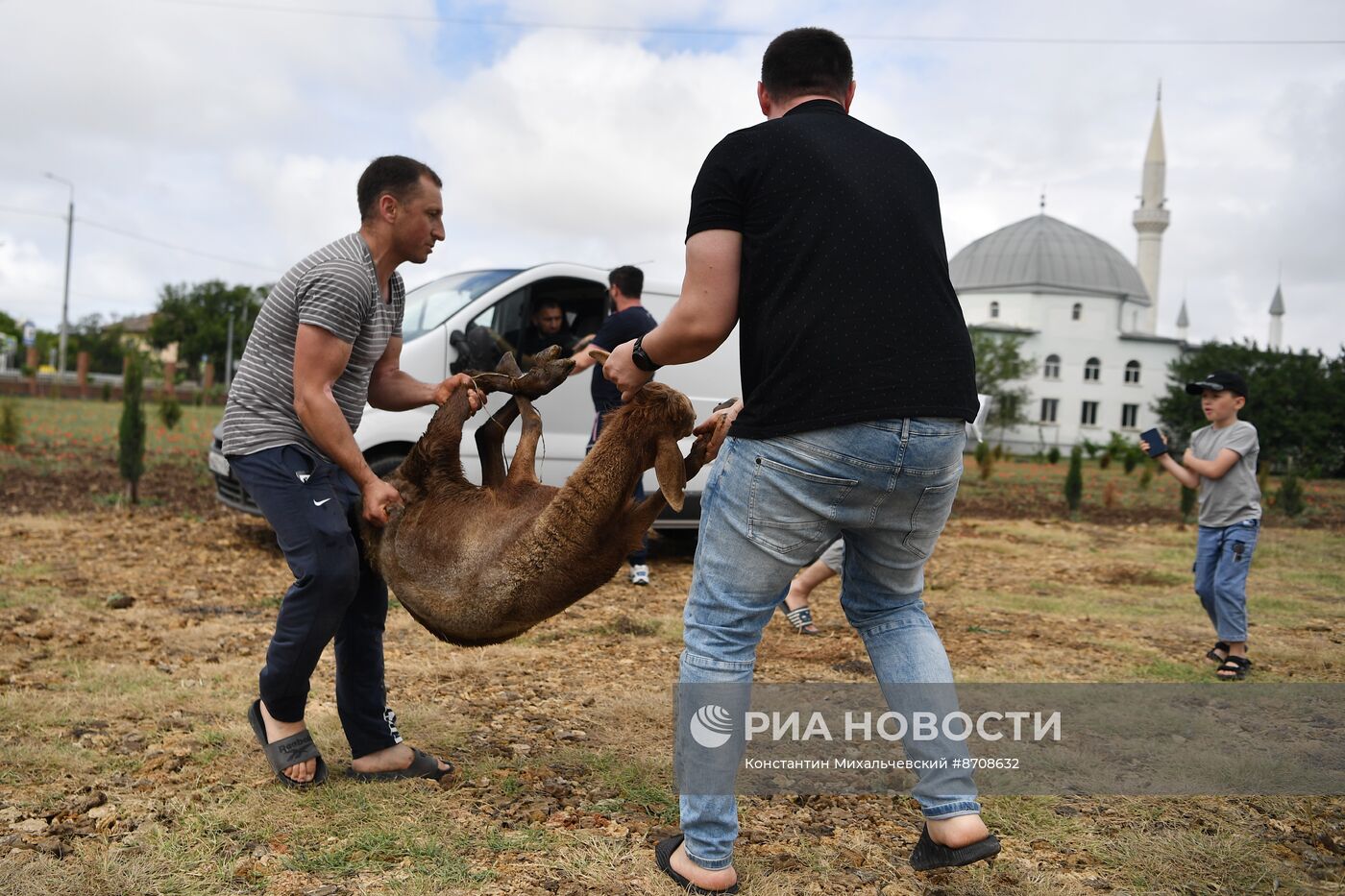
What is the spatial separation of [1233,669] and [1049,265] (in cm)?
7110

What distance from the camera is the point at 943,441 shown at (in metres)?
2.59

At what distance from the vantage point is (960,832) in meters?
2.68

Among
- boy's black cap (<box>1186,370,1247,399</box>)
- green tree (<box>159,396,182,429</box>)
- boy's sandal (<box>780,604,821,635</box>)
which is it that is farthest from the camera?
green tree (<box>159,396,182,429</box>)

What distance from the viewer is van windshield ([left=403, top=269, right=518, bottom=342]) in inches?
314

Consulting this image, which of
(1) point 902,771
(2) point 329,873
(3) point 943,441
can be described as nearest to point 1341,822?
(1) point 902,771

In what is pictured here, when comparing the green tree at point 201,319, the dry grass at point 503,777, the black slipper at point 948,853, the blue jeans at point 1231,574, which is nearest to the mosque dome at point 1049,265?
the green tree at point 201,319

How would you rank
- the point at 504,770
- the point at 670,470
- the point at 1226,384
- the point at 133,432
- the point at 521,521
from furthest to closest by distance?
the point at 133,432 → the point at 1226,384 → the point at 504,770 → the point at 521,521 → the point at 670,470

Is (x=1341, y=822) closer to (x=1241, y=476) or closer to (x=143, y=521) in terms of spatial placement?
(x=1241, y=476)

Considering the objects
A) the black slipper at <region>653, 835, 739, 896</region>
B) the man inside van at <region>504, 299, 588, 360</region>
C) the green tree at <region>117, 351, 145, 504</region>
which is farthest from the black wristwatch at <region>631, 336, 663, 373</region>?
the green tree at <region>117, 351, 145, 504</region>

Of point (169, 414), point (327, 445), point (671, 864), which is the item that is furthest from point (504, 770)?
point (169, 414)

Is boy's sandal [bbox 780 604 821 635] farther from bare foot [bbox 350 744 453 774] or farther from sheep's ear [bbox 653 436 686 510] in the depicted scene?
sheep's ear [bbox 653 436 686 510]

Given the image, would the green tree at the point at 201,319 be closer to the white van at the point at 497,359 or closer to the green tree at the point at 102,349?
→ the green tree at the point at 102,349

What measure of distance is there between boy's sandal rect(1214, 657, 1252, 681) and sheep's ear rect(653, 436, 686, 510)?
14.0 ft

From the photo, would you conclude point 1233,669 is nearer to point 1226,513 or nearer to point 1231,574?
point 1231,574
